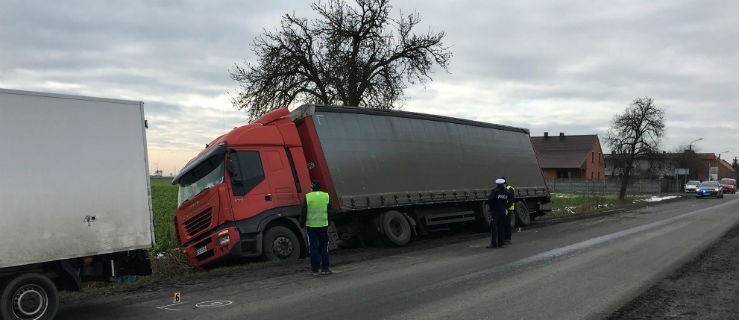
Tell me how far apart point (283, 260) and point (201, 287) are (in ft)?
8.29

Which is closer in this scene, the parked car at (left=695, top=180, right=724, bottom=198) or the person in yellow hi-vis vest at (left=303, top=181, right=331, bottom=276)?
the person in yellow hi-vis vest at (left=303, top=181, right=331, bottom=276)

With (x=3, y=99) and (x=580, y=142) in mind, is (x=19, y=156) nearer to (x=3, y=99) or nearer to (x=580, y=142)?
(x=3, y=99)

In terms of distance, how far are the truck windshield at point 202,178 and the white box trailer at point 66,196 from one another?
3.54 meters

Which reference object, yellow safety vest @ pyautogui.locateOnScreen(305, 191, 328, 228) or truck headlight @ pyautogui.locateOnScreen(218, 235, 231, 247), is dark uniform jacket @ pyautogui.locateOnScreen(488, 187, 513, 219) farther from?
truck headlight @ pyautogui.locateOnScreen(218, 235, 231, 247)

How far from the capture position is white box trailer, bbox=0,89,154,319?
5715 millimetres

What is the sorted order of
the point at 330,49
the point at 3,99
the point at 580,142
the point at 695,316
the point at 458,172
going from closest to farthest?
the point at 3,99 → the point at 695,316 → the point at 458,172 → the point at 330,49 → the point at 580,142

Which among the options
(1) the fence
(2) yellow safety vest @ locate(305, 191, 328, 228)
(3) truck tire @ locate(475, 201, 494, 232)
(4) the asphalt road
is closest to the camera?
(4) the asphalt road

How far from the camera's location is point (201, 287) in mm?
8102

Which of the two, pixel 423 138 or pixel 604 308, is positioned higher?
pixel 423 138

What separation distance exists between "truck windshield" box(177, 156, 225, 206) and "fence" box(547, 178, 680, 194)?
50.7 meters

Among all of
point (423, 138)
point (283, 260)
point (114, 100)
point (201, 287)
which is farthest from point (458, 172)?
point (114, 100)

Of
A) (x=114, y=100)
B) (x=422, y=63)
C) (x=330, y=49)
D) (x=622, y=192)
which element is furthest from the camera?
(x=622, y=192)

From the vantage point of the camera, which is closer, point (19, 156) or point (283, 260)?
point (19, 156)

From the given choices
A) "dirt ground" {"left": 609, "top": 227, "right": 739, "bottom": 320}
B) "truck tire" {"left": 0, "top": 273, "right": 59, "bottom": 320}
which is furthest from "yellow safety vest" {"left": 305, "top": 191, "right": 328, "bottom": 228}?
"dirt ground" {"left": 609, "top": 227, "right": 739, "bottom": 320}
